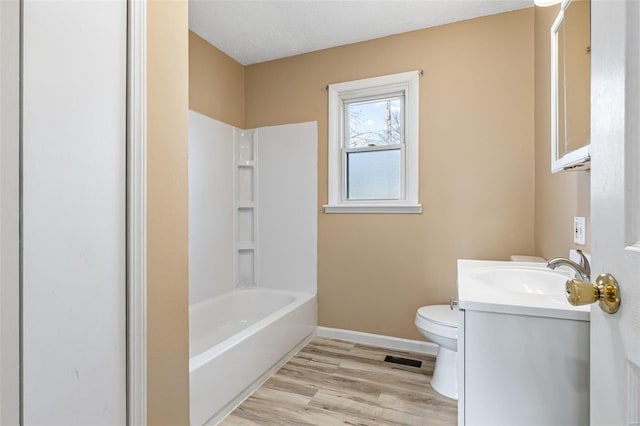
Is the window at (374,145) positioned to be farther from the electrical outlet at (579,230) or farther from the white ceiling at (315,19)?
the electrical outlet at (579,230)

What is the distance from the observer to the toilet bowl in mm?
1873

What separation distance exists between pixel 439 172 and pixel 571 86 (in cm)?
110

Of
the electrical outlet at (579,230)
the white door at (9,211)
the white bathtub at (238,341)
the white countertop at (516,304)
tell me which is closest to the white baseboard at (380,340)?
the white bathtub at (238,341)

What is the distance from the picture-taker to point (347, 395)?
6.31ft

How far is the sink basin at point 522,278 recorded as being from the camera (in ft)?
4.41

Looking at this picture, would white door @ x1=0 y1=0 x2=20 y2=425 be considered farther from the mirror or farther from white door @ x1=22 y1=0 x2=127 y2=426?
the mirror

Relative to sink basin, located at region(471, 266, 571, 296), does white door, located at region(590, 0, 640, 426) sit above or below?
above

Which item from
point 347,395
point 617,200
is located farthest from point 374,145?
point 617,200

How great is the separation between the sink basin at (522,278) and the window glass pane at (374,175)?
1.24 metres

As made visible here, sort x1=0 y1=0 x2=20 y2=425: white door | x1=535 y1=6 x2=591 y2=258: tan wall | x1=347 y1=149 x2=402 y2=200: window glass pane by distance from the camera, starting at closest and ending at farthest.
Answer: x1=0 y1=0 x2=20 y2=425: white door < x1=535 y1=6 x2=591 y2=258: tan wall < x1=347 y1=149 x2=402 y2=200: window glass pane

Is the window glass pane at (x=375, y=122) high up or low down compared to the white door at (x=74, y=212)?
up

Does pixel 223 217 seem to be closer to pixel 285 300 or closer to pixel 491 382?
pixel 285 300

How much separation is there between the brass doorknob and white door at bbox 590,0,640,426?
1cm

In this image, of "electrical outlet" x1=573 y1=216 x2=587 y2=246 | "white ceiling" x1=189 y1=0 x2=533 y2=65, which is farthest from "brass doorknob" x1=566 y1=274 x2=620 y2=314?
"white ceiling" x1=189 y1=0 x2=533 y2=65
